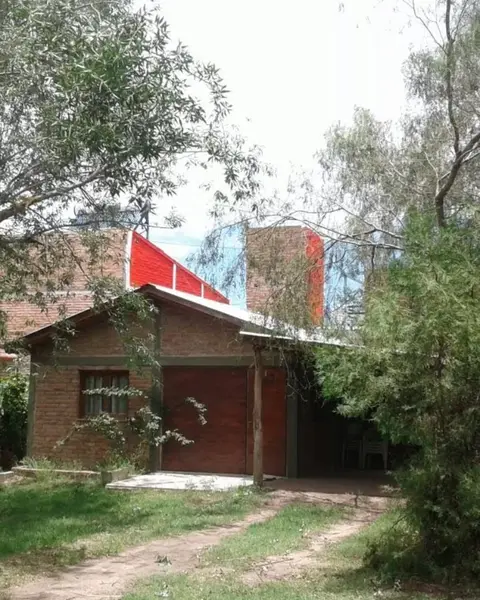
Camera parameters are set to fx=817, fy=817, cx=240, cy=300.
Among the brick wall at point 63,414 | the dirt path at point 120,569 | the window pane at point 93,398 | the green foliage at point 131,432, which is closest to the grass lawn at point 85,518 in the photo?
the dirt path at point 120,569

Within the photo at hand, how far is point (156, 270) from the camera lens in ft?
93.4

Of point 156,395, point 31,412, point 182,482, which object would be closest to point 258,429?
point 182,482

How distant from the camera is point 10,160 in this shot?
9375 millimetres

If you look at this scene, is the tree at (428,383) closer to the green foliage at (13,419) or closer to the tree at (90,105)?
the tree at (90,105)

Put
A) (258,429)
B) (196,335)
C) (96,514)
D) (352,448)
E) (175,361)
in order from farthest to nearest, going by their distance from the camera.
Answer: (352,448) → (175,361) → (196,335) → (258,429) → (96,514)

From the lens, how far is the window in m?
17.0

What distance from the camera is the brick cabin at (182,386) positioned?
52.6 feet

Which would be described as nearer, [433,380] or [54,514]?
[433,380]

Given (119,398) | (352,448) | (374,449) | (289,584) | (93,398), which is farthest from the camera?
(352,448)

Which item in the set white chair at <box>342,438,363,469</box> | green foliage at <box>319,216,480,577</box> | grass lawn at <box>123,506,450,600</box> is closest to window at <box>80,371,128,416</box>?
white chair at <box>342,438,363,469</box>

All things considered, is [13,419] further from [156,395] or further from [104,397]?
[156,395]

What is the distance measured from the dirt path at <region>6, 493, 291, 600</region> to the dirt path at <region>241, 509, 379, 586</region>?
0.81 meters

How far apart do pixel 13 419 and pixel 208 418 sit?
4.79 m

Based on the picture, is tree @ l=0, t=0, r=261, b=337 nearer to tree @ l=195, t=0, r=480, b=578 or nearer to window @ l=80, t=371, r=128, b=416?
tree @ l=195, t=0, r=480, b=578
